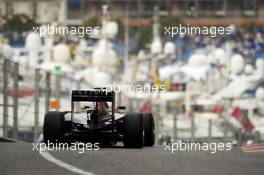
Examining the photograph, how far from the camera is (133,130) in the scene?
79.1ft

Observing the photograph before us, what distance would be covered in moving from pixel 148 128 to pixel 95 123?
1295 millimetres

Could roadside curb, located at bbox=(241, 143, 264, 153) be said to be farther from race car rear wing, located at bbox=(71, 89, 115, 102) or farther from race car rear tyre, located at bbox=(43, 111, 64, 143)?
race car rear tyre, located at bbox=(43, 111, 64, 143)

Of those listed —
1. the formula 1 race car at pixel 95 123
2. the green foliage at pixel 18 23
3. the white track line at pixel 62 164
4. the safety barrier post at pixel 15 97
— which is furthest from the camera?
the green foliage at pixel 18 23

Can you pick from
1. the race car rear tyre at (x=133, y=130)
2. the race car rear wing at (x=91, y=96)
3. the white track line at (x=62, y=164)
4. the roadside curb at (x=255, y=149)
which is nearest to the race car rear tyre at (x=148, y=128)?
the race car rear tyre at (x=133, y=130)

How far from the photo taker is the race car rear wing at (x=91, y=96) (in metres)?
23.8

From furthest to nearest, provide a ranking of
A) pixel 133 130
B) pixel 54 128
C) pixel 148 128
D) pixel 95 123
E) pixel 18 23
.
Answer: pixel 18 23 → pixel 148 128 → pixel 54 128 → pixel 95 123 → pixel 133 130

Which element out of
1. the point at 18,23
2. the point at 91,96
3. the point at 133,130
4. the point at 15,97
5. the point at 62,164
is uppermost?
the point at 18,23

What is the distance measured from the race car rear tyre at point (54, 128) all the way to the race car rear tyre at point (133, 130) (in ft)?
3.29

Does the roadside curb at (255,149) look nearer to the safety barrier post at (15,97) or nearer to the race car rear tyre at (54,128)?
the race car rear tyre at (54,128)

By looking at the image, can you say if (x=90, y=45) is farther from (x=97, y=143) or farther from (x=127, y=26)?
(x=97, y=143)

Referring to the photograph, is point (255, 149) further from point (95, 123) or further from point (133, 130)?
point (95, 123)

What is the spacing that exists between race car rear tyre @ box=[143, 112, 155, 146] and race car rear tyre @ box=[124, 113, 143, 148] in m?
0.89

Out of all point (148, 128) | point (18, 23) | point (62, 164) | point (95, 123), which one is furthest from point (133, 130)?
point (18, 23)

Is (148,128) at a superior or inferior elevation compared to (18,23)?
inferior
